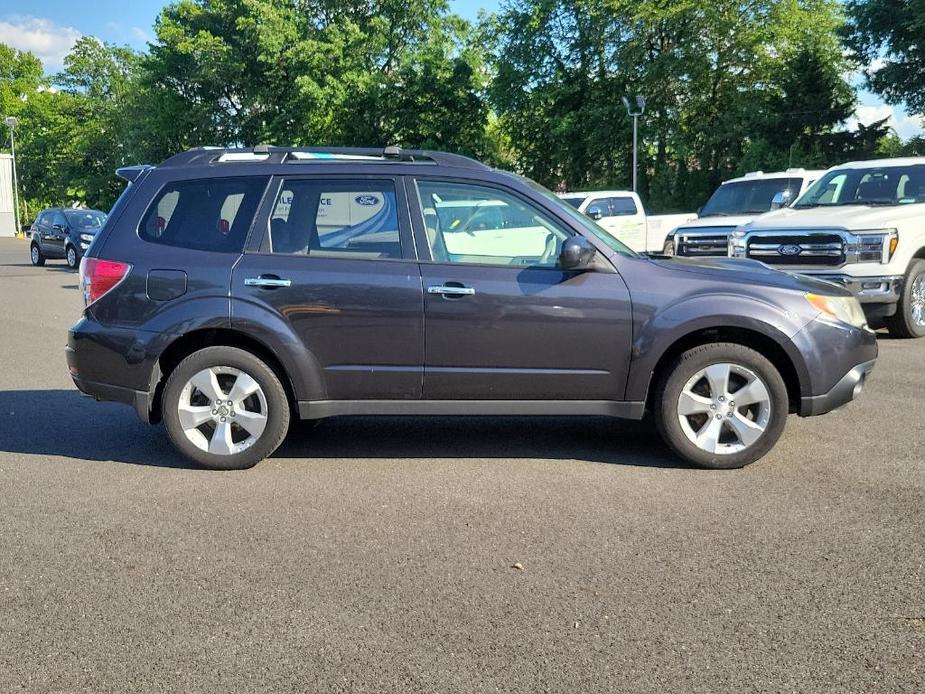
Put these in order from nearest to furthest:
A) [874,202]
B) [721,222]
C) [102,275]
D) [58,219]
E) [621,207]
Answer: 1. [102,275]
2. [874,202]
3. [721,222]
4. [621,207]
5. [58,219]

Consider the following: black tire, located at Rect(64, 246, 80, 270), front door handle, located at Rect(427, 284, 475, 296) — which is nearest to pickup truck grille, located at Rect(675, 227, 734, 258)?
front door handle, located at Rect(427, 284, 475, 296)

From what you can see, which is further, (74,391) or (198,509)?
(74,391)

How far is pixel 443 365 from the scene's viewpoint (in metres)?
5.55

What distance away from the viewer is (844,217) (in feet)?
34.5

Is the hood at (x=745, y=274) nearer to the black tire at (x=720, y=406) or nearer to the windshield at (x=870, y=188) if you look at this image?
the black tire at (x=720, y=406)

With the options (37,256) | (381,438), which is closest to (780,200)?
(381,438)

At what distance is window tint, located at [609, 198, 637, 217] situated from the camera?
21422 millimetres

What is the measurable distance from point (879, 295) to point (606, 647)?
8.13m

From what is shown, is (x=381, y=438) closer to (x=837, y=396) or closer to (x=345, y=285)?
(x=345, y=285)

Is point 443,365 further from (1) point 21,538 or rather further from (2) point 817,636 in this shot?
(2) point 817,636

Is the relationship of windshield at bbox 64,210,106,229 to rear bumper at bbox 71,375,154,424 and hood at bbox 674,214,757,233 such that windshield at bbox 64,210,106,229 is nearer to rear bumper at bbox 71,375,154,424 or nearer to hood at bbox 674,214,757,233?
hood at bbox 674,214,757,233

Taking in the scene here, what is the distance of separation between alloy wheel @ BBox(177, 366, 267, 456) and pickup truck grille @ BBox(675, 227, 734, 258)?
34.7ft

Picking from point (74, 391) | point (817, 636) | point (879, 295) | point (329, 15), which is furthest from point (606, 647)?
point (329, 15)

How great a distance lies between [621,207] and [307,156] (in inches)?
649
